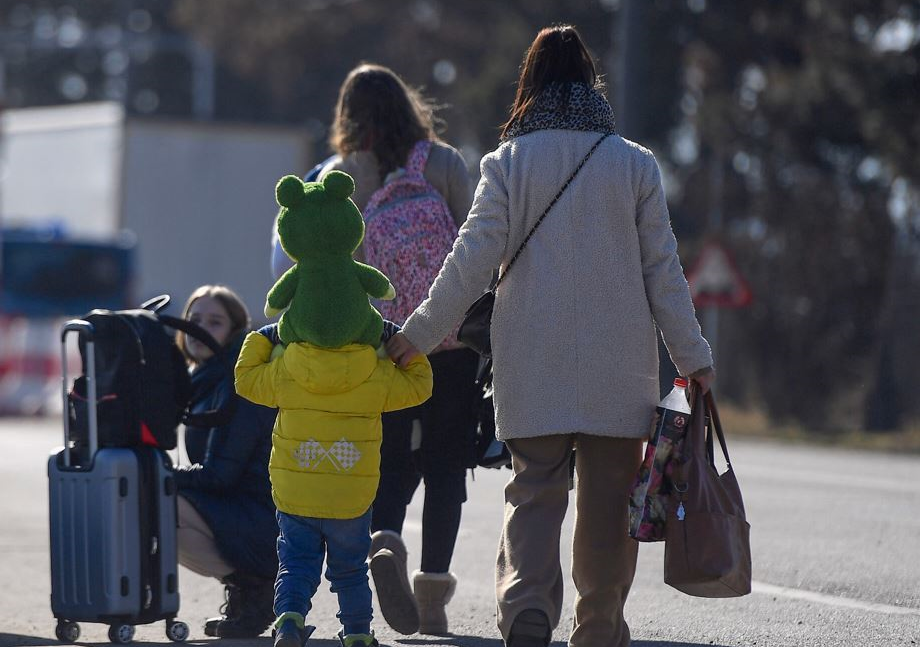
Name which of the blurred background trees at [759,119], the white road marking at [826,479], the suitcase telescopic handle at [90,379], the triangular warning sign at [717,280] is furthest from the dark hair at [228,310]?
the triangular warning sign at [717,280]

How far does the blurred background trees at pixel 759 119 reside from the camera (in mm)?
22125

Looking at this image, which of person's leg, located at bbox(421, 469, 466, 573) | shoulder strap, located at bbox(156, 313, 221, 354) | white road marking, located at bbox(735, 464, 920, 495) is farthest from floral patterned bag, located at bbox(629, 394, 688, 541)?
white road marking, located at bbox(735, 464, 920, 495)

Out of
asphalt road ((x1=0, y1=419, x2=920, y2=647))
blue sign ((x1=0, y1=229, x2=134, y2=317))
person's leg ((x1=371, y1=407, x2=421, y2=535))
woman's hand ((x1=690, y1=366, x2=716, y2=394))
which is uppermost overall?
woman's hand ((x1=690, y1=366, x2=716, y2=394))

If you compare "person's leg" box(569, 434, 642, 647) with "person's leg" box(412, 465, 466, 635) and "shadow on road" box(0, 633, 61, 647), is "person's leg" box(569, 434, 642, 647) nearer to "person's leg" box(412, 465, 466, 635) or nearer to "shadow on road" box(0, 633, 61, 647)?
"person's leg" box(412, 465, 466, 635)

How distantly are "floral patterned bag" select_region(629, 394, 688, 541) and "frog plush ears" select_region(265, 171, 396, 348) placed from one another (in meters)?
0.83

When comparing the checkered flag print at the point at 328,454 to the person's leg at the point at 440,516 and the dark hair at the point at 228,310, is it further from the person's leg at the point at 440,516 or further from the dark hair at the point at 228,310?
the dark hair at the point at 228,310

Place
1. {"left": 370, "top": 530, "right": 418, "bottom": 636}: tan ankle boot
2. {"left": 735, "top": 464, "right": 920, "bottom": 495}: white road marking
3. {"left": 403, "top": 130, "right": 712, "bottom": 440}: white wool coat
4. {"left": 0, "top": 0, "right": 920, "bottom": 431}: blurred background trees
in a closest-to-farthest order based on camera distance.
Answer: {"left": 403, "top": 130, "right": 712, "bottom": 440}: white wool coat < {"left": 370, "top": 530, "right": 418, "bottom": 636}: tan ankle boot < {"left": 735, "top": 464, "right": 920, "bottom": 495}: white road marking < {"left": 0, "top": 0, "right": 920, "bottom": 431}: blurred background trees

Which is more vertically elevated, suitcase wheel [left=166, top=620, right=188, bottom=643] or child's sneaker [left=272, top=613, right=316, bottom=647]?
child's sneaker [left=272, top=613, right=316, bottom=647]

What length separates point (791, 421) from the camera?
23.0 m

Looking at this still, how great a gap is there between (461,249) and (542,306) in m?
0.27

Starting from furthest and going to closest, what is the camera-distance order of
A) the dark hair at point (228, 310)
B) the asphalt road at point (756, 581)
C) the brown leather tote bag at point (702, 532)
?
the dark hair at point (228, 310)
the asphalt road at point (756, 581)
the brown leather tote bag at point (702, 532)

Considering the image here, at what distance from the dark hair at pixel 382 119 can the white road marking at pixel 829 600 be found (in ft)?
7.35

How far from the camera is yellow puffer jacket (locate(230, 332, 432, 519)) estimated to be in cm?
518

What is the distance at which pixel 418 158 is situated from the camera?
6.26m
